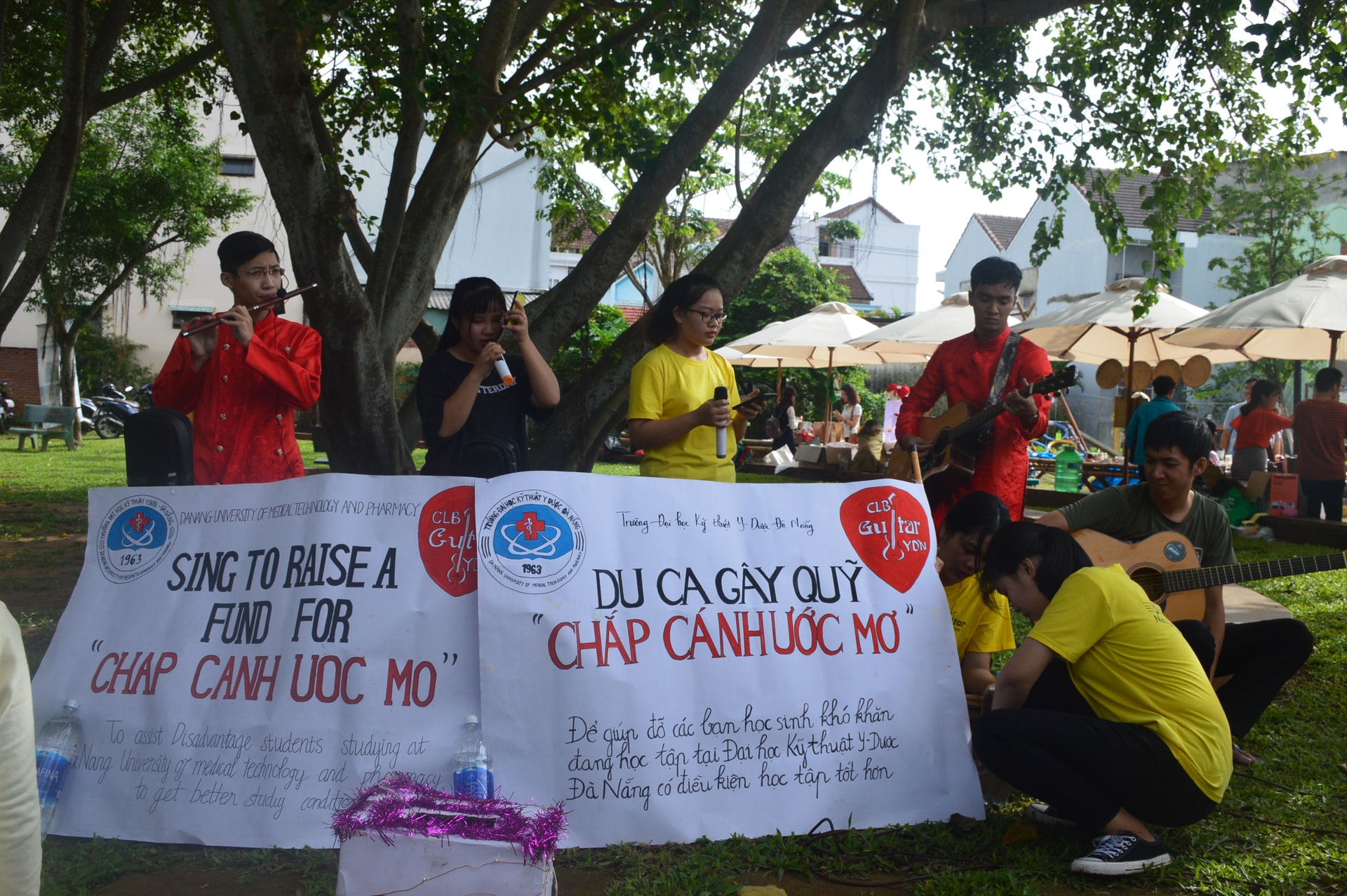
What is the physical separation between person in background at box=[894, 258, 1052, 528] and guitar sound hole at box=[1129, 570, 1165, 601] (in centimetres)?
58

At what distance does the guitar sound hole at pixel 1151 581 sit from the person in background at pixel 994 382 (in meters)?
0.58

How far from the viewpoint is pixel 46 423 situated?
20688 millimetres

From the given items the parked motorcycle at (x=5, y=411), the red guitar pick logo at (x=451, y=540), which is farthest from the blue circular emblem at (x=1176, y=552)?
the parked motorcycle at (x=5, y=411)

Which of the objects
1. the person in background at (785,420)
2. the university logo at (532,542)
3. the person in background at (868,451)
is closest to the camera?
the university logo at (532,542)

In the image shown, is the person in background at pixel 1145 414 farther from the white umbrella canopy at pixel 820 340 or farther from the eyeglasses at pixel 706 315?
the eyeglasses at pixel 706 315

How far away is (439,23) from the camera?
563cm

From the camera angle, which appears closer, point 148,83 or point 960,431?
point 960,431

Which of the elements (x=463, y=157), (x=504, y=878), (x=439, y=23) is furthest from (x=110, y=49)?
(x=504, y=878)

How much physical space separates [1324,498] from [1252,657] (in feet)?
25.2

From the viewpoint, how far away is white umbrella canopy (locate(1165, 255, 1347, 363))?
9695 millimetres

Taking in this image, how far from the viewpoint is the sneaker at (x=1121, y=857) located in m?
3.01

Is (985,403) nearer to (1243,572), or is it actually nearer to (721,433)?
(1243,572)

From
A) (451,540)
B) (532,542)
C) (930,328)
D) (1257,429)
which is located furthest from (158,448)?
(930,328)

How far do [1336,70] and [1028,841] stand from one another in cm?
537
